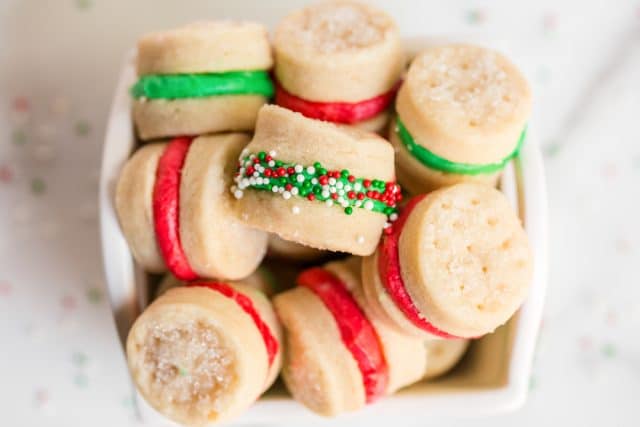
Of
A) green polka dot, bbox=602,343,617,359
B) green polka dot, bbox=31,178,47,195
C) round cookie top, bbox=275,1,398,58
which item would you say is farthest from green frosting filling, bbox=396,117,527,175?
green polka dot, bbox=31,178,47,195

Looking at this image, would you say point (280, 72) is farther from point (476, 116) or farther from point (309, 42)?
point (476, 116)

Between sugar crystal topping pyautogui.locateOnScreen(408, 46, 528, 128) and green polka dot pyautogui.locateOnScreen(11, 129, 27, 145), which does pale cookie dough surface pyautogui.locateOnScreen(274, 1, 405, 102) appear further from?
green polka dot pyautogui.locateOnScreen(11, 129, 27, 145)

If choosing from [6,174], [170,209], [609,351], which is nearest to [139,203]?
[170,209]

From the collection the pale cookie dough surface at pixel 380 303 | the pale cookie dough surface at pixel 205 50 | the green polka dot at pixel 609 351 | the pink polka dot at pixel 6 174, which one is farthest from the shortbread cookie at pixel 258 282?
the green polka dot at pixel 609 351

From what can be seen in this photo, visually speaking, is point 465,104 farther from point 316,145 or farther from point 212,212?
point 212,212

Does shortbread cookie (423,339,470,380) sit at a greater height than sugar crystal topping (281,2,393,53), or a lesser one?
lesser

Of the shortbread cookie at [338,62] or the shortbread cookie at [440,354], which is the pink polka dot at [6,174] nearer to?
the shortbread cookie at [338,62]
